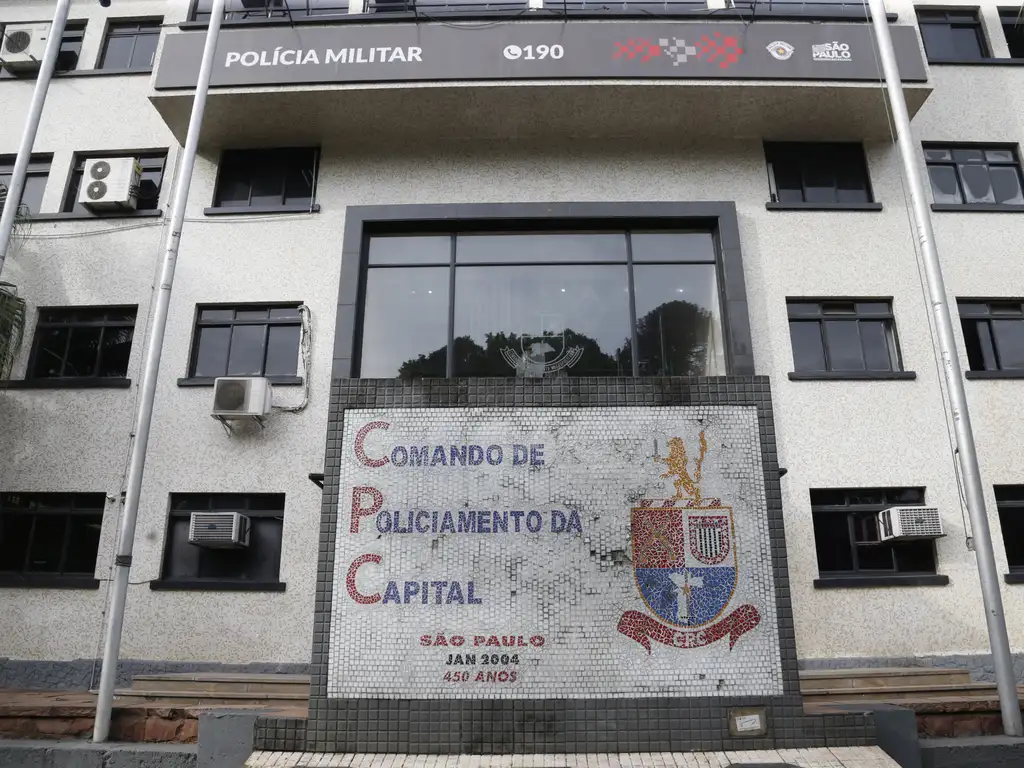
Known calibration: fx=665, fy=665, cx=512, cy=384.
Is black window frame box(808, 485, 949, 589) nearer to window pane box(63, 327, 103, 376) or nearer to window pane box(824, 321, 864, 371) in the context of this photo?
window pane box(824, 321, 864, 371)

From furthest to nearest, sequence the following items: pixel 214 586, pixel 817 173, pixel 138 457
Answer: pixel 817 173 → pixel 214 586 → pixel 138 457

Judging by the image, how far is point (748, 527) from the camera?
6.29 metres

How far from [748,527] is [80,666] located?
9.49 metres

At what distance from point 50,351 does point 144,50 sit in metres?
6.12

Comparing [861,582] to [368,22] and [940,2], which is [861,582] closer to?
[940,2]

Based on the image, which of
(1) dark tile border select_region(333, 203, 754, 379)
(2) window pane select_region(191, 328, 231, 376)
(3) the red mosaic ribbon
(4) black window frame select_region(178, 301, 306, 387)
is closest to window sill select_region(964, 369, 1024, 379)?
(1) dark tile border select_region(333, 203, 754, 379)

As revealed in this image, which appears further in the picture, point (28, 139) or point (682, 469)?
point (28, 139)

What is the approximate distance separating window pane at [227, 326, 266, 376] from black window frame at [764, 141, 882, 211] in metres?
8.94

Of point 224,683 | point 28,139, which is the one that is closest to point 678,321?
point 224,683

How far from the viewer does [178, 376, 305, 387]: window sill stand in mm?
10445

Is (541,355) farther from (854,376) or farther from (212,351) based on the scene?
(212,351)

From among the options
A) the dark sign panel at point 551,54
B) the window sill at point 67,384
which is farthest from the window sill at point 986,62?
the window sill at point 67,384

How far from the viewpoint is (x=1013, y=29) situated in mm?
12398

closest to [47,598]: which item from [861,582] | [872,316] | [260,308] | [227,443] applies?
[227,443]
